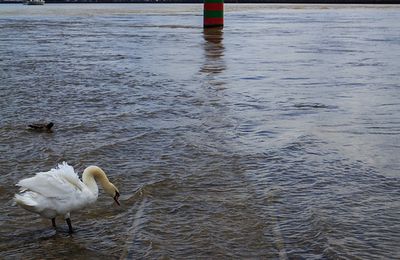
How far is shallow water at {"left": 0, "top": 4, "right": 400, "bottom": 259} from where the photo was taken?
5125 millimetres

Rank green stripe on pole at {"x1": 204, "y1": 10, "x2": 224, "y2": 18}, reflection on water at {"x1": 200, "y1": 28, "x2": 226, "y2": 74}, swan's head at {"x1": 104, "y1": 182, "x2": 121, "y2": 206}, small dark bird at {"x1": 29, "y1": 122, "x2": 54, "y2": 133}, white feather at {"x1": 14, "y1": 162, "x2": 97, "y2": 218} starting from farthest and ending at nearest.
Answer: green stripe on pole at {"x1": 204, "y1": 10, "x2": 224, "y2": 18}
reflection on water at {"x1": 200, "y1": 28, "x2": 226, "y2": 74}
small dark bird at {"x1": 29, "y1": 122, "x2": 54, "y2": 133}
swan's head at {"x1": 104, "y1": 182, "x2": 121, "y2": 206}
white feather at {"x1": 14, "y1": 162, "x2": 97, "y2": 218}

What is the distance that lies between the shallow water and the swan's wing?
0.39 meters

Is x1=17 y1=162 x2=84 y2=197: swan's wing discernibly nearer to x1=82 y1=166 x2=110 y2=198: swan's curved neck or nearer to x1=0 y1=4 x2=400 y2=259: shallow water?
x1=82 y1=166 x2=110 y2=198: swan's curved neck

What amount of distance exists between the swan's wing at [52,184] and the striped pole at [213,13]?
22.5 meters

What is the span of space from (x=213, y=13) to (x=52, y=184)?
24.1 metres

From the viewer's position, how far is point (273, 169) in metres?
6.94

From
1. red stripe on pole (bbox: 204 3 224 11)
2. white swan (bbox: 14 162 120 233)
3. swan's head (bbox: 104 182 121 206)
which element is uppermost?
white swan (bbox: 14 162 120 233)

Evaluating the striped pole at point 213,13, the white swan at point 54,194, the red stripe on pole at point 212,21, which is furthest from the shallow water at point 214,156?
→ the red stripe on pole at point 212,21

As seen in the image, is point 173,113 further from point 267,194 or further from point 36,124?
point 267,194

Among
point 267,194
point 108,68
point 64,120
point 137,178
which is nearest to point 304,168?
point 267,194

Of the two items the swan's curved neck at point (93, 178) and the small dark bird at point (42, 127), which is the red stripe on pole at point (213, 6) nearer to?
the small dark bird at point (42, 127)

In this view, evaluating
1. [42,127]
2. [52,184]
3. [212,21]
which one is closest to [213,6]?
[212,21]

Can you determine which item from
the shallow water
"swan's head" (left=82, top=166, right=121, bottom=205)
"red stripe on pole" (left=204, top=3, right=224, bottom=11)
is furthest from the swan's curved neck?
"red stripe on pole" (left=204, top=3, right=224, bottom=11)

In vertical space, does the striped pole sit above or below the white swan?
below
